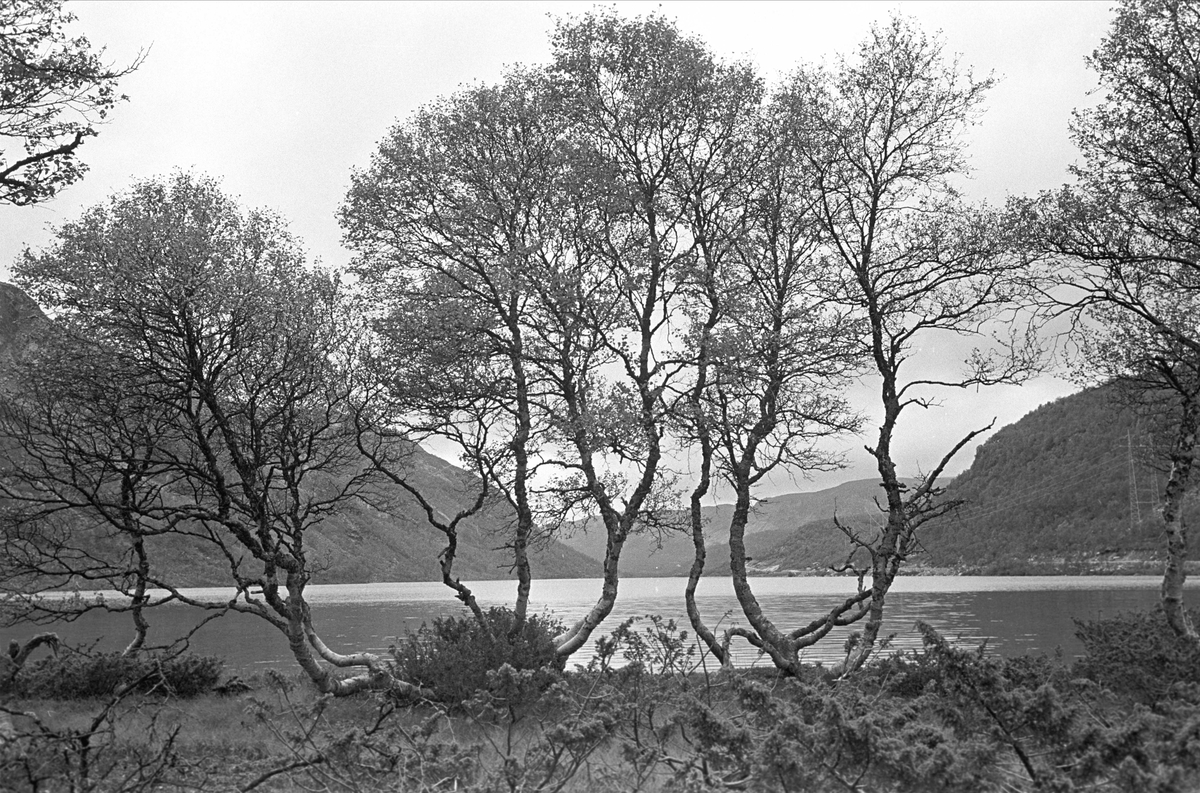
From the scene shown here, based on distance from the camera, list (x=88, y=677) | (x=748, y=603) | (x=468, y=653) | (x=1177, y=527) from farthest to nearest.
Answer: (x=748, y=603)
(x=88, y=677)
(x=468, y=653)
(x=1177, y=527)

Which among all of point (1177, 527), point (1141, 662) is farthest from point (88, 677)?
point (1177, 527)

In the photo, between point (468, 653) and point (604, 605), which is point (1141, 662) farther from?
point (468, 653)

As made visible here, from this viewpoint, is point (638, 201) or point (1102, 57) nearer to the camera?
point (1102, 57)

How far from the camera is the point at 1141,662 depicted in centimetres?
1828

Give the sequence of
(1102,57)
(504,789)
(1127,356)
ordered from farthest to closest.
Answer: (1127,356) < (1102,57) < (504,789)

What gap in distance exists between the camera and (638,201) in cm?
2556

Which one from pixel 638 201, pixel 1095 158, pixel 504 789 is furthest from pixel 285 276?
pixel 1095 158

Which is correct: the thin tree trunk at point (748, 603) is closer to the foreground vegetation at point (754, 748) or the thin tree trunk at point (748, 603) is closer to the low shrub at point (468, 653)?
the low shrub at point (468, 653)

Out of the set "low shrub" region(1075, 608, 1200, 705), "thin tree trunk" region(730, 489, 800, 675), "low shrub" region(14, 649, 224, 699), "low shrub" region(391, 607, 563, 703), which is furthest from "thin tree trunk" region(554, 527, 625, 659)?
"low shrub" region(1075, 608, 1200, 705)

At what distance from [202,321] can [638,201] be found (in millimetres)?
11513

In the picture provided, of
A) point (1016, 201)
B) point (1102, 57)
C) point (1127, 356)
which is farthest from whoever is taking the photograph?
point (1127, 356)

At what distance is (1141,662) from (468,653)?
13.8 m

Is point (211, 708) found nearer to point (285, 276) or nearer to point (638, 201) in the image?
point (285, 276)

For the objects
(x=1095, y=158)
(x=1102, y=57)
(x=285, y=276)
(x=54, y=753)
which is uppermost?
(x=1102, y=57)
